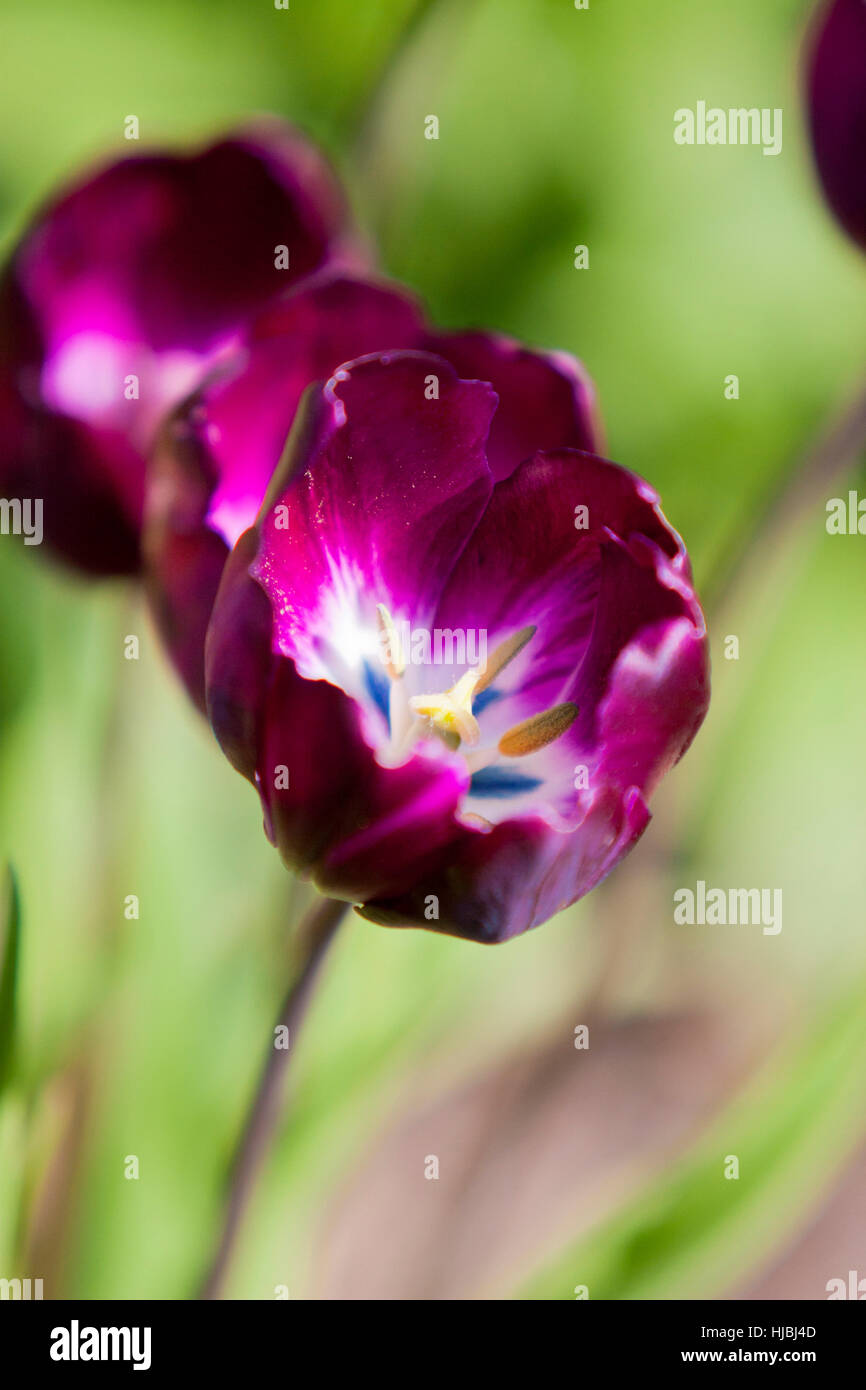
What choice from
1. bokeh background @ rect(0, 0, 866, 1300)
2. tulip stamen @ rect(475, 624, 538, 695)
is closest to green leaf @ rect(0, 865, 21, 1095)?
bokeh background @ rect(0, 0, 866, 1300)

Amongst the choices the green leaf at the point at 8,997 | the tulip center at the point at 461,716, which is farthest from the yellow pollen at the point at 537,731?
the green leaf at the point at 8,997

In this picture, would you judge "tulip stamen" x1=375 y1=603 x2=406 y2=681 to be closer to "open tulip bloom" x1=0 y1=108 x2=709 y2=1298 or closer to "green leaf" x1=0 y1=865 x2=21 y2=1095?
"open tulip bloom" x1=0 y1=108 x2=709 y2=1298

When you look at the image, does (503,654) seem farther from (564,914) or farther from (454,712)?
(564,914)

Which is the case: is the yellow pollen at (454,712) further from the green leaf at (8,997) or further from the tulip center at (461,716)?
the green leaf at (8,997)

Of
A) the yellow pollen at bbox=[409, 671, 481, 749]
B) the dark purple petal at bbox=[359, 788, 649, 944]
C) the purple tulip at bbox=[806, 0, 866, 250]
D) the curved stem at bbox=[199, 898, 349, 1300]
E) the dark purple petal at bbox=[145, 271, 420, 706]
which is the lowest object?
the curved stem at bbox=[199, 898, 349, 1300]

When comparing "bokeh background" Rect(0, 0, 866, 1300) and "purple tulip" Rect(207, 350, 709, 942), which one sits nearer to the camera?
"purple tulip" Rect(207, 350, 709, 942)

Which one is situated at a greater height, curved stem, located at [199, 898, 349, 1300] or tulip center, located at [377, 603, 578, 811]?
tulip center, located at [377, 603, 578, 811]

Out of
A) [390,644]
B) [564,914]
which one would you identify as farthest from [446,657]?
[564,914]
